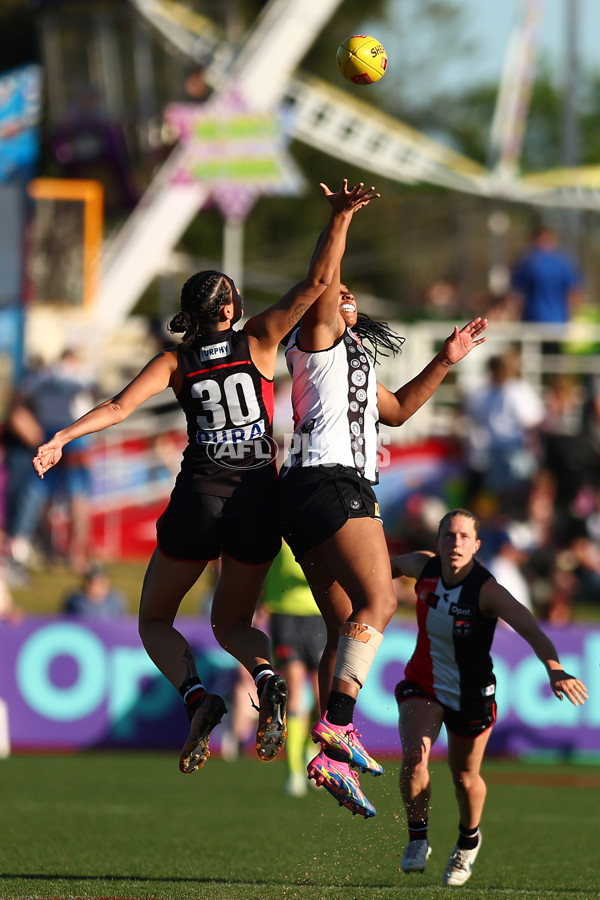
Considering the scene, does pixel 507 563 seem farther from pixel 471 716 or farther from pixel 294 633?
pixel 471 716

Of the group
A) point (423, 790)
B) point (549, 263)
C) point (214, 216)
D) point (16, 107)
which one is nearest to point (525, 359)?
point (549, 263)

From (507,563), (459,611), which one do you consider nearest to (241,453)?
(459,611)

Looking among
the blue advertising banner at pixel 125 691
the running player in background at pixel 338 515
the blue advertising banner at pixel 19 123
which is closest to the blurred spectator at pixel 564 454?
the blue advertising banner at pixel 125 691

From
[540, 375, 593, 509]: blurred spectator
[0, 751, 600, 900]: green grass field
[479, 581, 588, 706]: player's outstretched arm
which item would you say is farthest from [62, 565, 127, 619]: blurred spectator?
[479, 581, 588, 706]: player's outstretched arm

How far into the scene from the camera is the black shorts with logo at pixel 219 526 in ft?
19.5

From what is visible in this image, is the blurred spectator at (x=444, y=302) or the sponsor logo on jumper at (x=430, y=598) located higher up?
the blurred spectator at (x=444, y=302)

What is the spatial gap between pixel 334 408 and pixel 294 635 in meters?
4.08

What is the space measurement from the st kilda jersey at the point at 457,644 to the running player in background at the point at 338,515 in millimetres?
802

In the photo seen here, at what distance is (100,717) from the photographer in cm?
1236

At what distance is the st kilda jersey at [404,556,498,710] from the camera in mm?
6738

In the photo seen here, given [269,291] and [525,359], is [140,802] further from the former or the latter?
[269,291]

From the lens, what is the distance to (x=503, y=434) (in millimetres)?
14445

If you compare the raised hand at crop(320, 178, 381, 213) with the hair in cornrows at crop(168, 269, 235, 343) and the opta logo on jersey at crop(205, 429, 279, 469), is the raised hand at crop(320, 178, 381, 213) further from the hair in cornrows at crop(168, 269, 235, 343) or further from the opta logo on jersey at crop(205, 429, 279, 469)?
the opta logo on jersey at crop(205, 429, 279, 469)

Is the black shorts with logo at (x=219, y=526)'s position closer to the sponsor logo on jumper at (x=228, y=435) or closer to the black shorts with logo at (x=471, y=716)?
the sponsor logo on jumper at (x=228, y=435)
